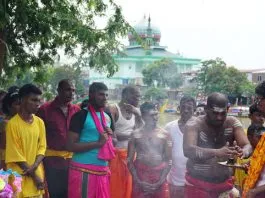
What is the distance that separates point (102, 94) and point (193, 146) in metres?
1.20

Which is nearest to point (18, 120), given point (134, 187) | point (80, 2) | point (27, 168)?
point (27, 168)

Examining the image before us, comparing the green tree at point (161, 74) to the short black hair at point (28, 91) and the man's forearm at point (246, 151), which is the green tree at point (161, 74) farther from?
the man's forearm at point (246, 151)

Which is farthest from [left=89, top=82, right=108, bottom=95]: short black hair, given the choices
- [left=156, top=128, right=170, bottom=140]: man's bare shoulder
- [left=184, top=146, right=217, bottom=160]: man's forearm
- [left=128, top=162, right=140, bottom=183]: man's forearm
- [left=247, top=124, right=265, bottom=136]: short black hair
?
[left=247, top=124, right=265, bottom=136]: short black hair

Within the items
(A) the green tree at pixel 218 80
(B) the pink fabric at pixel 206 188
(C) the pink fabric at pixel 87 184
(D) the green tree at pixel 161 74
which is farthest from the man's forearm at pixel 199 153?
Result: (A) the green tree at pixel 218 80

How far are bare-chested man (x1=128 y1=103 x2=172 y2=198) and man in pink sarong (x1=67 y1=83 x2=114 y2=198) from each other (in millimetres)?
488

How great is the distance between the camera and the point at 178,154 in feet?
17.2

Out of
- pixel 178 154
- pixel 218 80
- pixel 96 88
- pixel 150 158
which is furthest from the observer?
pixel 218 80

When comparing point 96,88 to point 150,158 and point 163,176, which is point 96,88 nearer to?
point 150,158

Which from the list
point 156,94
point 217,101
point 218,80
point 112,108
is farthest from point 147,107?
point 218,80

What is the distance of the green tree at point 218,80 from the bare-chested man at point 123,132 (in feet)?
47.3

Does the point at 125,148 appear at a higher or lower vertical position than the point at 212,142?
lower

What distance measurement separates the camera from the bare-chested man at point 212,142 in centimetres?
393

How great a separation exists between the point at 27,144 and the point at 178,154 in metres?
1.77

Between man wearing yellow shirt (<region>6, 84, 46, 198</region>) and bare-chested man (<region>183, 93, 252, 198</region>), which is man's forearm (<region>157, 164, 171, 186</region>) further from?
man wearing yellow shirt (<region>6, 84, 46, 198</region>)
